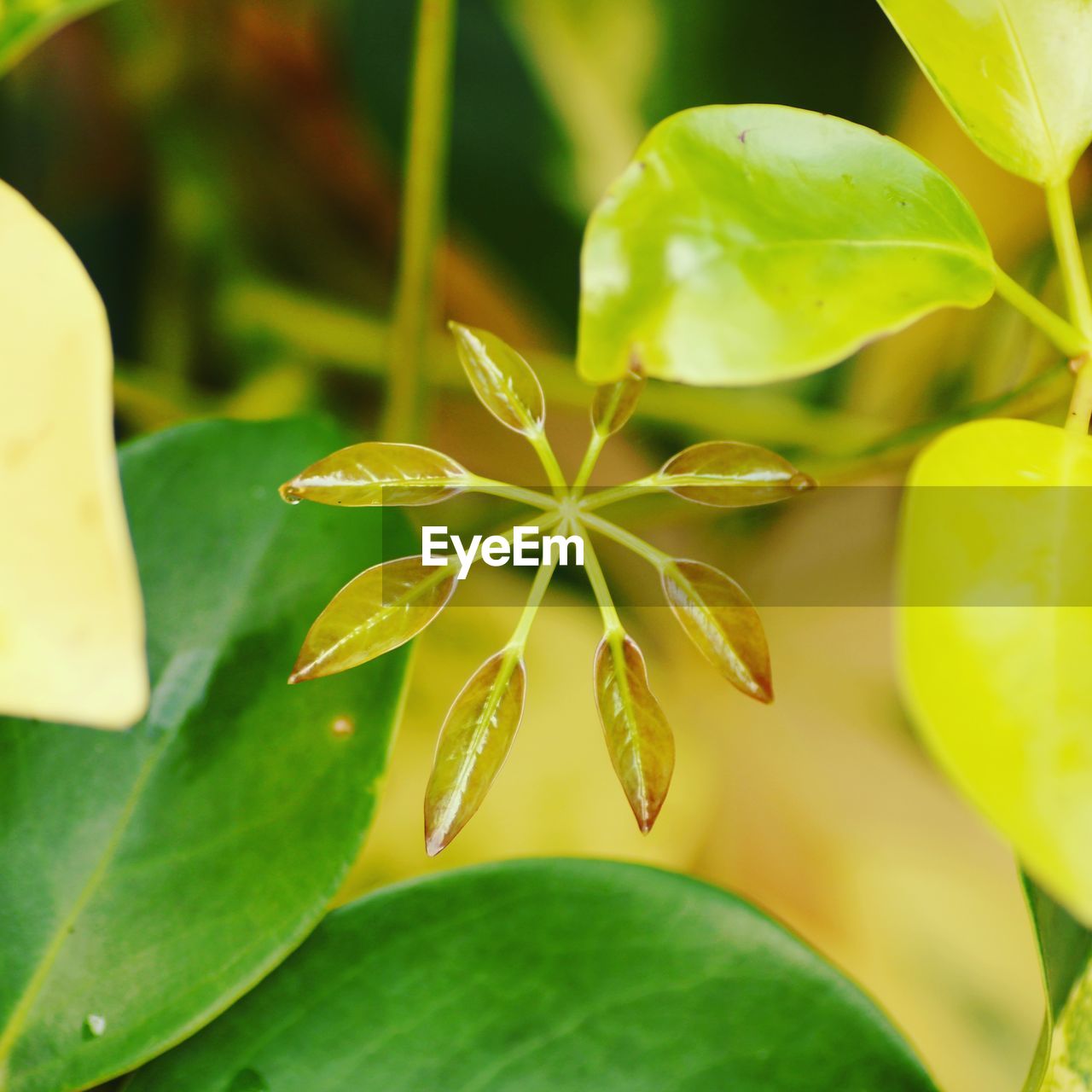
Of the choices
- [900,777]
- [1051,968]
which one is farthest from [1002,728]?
[900,777]

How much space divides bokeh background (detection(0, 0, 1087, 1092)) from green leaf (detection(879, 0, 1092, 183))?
26 cm

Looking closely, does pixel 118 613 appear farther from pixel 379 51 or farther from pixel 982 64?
pixel 379 51

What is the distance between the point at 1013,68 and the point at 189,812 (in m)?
0.27

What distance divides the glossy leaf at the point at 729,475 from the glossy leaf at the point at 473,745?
0.18ft

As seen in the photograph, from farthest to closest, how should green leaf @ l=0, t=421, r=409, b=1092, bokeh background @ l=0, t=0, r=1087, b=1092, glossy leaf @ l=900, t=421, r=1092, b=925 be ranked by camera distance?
1. bokeh background @ l=0, t=0, r=1087, b=1092
2. green leaf @ l=0, t=421, r=409, b=1092
3. glossy leaf @ l=900, t=421, r=1092, b=925

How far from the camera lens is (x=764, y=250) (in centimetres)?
19

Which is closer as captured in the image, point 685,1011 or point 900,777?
point 685,1011

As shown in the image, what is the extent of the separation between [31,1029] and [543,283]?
460mm

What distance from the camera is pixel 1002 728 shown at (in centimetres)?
17

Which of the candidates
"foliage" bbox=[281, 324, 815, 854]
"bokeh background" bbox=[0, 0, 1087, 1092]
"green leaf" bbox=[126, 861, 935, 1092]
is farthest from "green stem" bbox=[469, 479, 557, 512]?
"bokeh background" bbox=[0, 0, 1087, 1092]

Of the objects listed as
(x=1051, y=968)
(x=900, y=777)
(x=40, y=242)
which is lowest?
(x=900, y=777)

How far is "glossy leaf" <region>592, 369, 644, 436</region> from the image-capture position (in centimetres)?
22

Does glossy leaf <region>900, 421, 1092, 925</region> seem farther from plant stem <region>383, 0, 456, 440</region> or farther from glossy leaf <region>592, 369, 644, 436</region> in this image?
plant stem <region>383, 0, 456, 440</region>

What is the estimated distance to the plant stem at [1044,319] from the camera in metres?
0.22
